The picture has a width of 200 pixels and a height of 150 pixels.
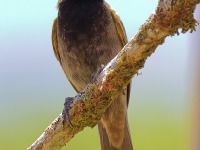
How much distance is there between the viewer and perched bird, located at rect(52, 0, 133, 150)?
3072 mm

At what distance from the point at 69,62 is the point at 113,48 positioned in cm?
42

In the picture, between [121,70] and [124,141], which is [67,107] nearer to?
[121,70]

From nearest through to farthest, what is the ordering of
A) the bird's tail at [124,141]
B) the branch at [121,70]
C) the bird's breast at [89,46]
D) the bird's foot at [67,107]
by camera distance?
the branch at [121,70] < the bird's foot at [67,107] < the bird's breast at [89,46] < the bird's tail at [124,141]

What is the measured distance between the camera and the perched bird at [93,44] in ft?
10.1

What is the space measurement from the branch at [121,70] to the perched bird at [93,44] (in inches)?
26.9

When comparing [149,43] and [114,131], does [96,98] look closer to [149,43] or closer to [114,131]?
[149,43]

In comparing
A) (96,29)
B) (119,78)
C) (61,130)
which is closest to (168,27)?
(119,78)

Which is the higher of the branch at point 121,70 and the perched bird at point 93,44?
the perched bird at point 93,44

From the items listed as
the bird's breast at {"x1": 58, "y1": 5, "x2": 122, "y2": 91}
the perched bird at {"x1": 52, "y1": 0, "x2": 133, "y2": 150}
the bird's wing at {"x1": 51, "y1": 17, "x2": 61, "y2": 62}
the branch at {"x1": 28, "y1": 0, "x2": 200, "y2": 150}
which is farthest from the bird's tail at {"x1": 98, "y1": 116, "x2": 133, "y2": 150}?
the branch at {"x1": 28, "y1": 0, "x2": 200, "y2": 150}

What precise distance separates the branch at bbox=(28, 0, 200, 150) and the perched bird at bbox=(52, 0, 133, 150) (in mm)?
684

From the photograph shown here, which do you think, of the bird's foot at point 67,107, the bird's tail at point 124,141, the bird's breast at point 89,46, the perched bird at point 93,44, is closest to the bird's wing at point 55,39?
the perched bird at point 93,44

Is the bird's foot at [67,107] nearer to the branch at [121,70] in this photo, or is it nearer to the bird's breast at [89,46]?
the branch at [121,70]

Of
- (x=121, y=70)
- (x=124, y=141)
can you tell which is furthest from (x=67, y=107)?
(x=124, y=141)

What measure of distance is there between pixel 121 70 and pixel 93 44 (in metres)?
0.97
